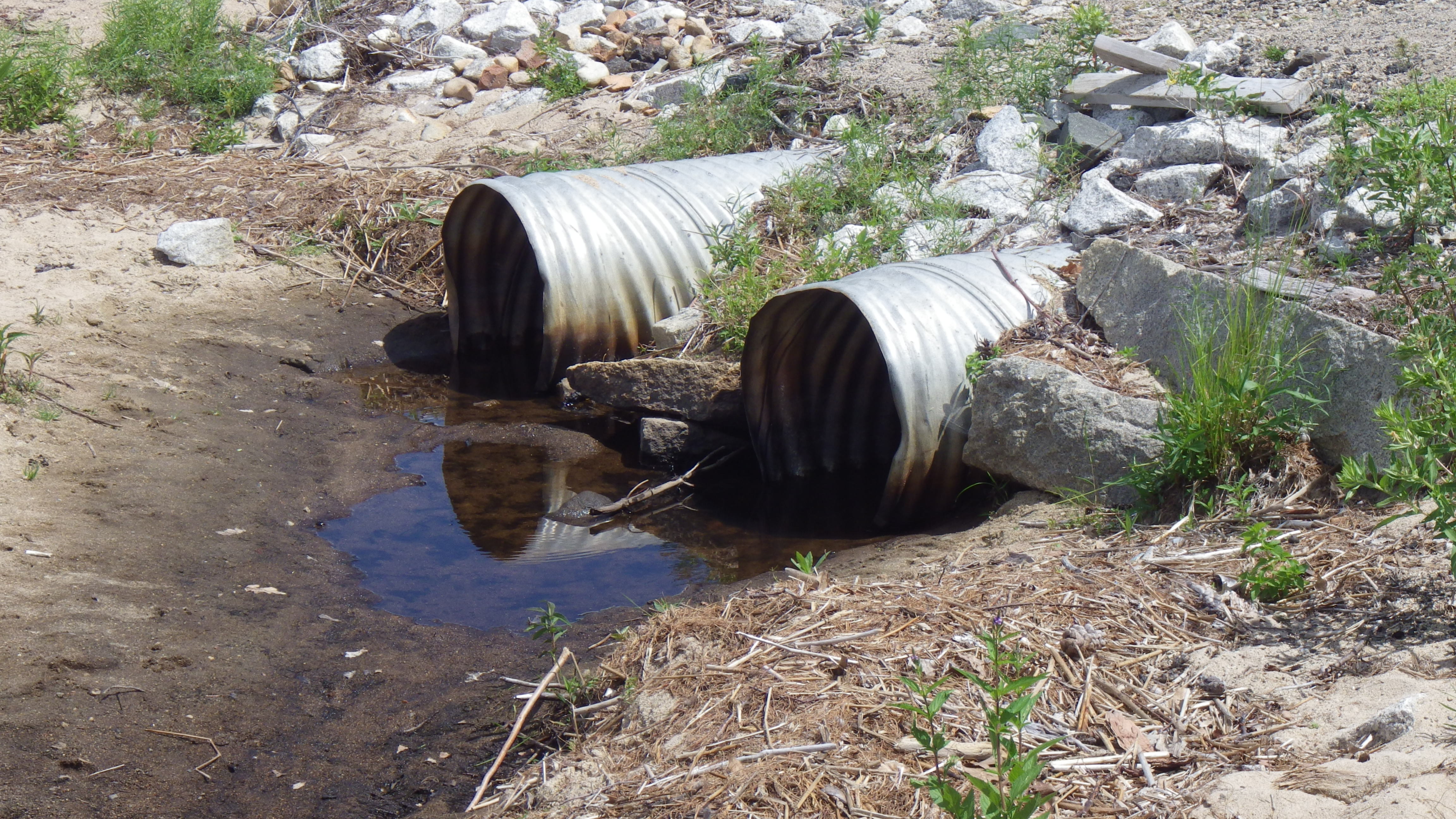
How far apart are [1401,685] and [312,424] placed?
4740 mm

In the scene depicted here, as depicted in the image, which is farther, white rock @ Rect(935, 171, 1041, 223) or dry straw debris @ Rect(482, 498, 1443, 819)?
white rock @ Rect(935, 171, 1041, 223)

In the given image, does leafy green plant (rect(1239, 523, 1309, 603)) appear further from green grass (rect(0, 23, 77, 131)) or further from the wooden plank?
green grass (rect(0, 23, 77, 131))

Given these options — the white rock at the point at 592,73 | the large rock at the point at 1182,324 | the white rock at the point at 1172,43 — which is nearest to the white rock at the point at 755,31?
the white rock at the point at 592,73

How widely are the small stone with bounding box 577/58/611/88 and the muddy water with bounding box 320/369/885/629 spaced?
404 cm

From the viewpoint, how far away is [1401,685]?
2.26 metres

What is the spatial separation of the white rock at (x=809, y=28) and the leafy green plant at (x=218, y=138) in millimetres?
4482

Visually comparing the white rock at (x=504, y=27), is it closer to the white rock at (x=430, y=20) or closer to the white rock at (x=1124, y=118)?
the white rock at (x=430, y=20)

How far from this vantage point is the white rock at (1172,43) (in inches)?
255

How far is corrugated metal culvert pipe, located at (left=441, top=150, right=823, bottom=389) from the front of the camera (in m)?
5.77

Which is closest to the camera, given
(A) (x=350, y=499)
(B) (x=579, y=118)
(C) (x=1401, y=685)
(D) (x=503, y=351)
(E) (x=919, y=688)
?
(E) (x=919, y=688)

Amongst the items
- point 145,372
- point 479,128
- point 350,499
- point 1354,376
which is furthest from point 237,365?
point 1354,376

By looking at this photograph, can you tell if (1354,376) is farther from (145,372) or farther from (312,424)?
(145,372)

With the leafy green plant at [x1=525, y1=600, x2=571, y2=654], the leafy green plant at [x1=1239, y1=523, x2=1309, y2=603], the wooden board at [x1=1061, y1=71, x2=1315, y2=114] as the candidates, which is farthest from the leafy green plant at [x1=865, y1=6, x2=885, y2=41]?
the leafy green plant at [x1=1239, y1=523, x2=1309, y2=603]

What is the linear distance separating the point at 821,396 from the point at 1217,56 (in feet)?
11.0
